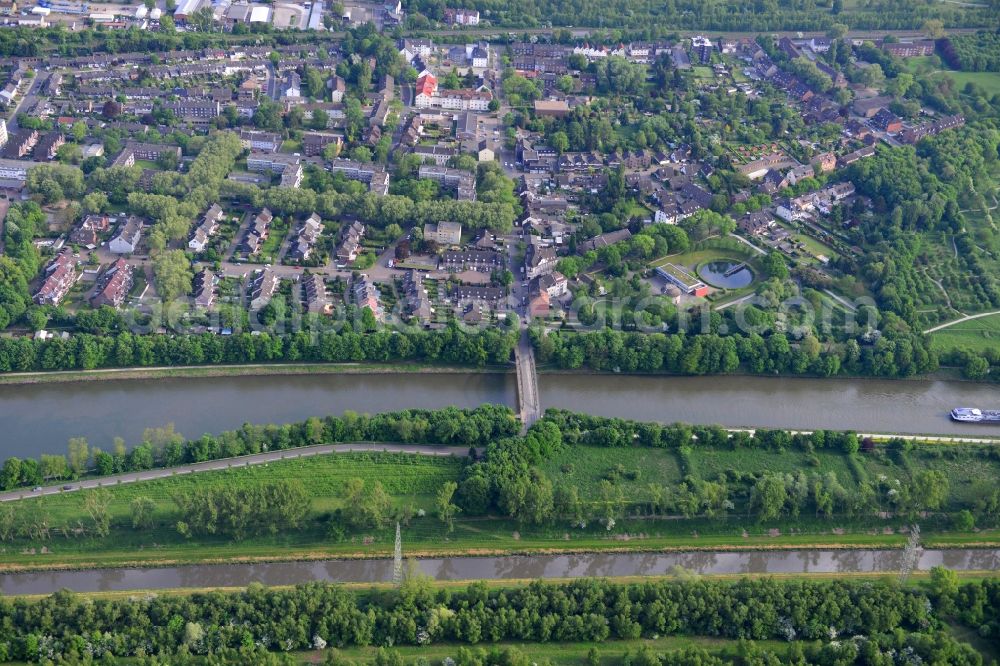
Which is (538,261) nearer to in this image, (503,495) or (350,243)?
(350,243)

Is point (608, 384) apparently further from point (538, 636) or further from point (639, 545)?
point (538, 636)

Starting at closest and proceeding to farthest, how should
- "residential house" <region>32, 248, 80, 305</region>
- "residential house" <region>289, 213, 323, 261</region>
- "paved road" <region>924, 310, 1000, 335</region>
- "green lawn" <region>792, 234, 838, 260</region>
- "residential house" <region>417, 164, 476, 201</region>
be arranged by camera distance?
"residential house" <region>32, 248, 80, 305</region> → "paved road" <region>924, 310, 1000, 335</region> → "residential house" <region>289, 213, 323, 261</region> → "green lawn" <region>792, 234, 838, 260</region> → "residential house" <region>417, 164, 476, 201</region>

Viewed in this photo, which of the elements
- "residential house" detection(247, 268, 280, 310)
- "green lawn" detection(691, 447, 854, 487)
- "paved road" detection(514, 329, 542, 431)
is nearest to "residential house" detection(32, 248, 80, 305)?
"residential house" detection(247, 268, 280, 310)

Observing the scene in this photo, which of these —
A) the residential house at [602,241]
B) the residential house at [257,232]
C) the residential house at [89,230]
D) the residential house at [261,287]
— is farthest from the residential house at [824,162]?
the residential house at [89,230]

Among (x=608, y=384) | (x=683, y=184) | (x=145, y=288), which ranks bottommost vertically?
(x=608, y=384)

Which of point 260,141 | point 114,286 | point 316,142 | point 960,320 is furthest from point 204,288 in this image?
point 960,320

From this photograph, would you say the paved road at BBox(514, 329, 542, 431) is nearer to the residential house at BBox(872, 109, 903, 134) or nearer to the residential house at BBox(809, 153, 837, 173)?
the residential house at BBox(809, 153, 837, 173)

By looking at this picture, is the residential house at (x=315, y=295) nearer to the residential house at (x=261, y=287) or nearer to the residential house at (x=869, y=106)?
the residential house at (x=261, y=287)

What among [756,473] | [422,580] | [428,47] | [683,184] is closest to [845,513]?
[756,473]
